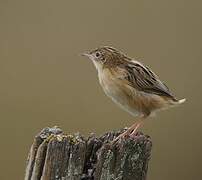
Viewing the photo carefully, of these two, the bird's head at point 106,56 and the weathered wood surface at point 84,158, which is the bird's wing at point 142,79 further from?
the weathered wood surface at point 84,158

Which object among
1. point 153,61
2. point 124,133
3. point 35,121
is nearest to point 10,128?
point 35,121

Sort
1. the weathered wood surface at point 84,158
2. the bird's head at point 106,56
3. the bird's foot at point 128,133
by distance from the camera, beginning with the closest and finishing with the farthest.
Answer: the weathered wood surface at point 84,158
the bird's foot at point 128,133
the bird's head at point 106,56

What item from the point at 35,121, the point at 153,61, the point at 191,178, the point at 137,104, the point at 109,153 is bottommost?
the point at 109,153

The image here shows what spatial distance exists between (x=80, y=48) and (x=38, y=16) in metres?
1.91

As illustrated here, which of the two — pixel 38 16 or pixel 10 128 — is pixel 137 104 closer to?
pixel 10 128

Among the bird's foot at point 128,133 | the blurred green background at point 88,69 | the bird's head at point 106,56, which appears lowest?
the bird's foot at point 128,133

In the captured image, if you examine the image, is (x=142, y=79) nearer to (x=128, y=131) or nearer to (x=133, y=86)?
(x=133, y=86)

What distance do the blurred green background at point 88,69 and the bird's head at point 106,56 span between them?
4474 mm

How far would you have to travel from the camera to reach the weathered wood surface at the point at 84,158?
6.22 m

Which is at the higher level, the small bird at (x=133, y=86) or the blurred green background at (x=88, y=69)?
the blurred green background at (x=88, y=69)

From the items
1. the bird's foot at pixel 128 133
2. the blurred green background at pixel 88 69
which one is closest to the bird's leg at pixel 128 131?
the bird's foot at pixel 128 133

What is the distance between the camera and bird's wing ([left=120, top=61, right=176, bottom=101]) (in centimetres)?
777

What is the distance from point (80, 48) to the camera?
47.8ft

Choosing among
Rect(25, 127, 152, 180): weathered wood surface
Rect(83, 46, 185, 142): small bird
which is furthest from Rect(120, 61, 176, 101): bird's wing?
Rect(25, 127, 152, 180): weathered wood surface
